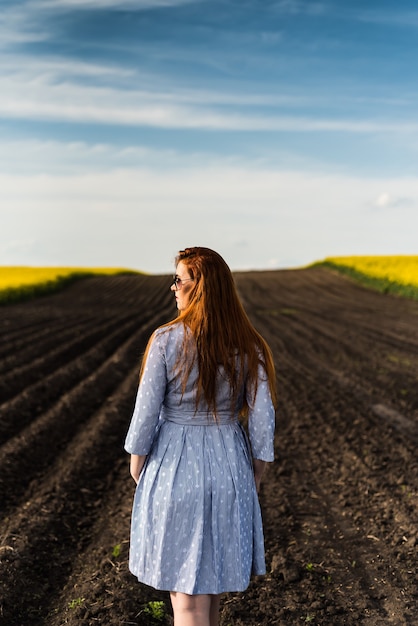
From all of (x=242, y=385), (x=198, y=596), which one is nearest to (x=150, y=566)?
(x=198, y=596)

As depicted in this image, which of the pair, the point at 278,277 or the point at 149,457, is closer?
the point at 149,457

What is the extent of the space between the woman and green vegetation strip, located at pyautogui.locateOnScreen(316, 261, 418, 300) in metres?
28.8

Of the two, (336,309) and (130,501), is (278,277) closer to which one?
(336,309)

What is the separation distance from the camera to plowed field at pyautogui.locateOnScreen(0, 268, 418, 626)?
193 inches

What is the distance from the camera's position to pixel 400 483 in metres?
7.31

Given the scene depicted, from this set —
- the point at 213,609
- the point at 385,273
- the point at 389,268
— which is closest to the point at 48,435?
the point at 213,609

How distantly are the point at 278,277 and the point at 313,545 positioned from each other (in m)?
38.8

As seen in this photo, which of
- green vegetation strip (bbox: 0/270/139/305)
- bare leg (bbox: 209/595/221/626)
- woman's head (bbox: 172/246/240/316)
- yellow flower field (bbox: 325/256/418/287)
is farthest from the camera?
yellow flower field (bbox: 325/256/418/287)

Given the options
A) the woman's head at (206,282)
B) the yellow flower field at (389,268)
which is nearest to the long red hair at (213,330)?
the woman's head at (206,282)

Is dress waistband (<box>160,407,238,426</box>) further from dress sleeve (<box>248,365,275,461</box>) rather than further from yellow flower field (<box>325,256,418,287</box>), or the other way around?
yellow flower field (<box>325,256,418,287</box>)

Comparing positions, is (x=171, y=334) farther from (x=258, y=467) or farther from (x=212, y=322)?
(x=258, y=467)

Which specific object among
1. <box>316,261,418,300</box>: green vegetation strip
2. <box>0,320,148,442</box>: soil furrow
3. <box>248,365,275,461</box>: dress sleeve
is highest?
<box>248,365,275,461</box>: dress sleeve

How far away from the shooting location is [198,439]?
120 inches

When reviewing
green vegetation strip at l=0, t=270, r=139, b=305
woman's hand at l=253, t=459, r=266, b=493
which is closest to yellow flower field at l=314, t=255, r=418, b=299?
green vegetation strip at l=0, t=270, r=139, b=305
